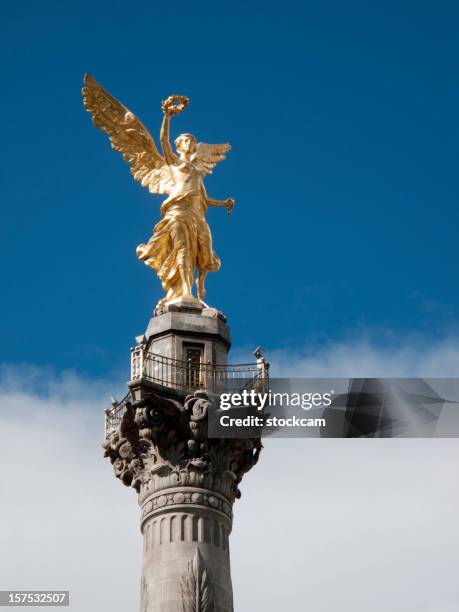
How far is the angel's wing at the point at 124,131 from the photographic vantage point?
48.9m

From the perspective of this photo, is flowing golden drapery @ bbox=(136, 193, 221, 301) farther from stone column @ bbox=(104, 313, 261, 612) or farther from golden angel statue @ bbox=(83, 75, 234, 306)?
stone column @ bbox=(104, 313, 261, 612)

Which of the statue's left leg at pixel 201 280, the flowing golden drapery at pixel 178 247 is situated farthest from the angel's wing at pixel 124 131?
the statue's left leg at pixel 201 280

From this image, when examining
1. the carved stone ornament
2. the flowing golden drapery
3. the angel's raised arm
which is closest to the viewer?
the carved stone ornament

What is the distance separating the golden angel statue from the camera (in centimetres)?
4716

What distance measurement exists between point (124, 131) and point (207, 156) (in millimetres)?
2574

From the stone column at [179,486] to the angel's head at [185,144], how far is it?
8995 mm

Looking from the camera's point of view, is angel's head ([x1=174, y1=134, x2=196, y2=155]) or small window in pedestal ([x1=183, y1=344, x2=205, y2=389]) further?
angel's head ([x1=174, y1=134, x2=196, y2=155])

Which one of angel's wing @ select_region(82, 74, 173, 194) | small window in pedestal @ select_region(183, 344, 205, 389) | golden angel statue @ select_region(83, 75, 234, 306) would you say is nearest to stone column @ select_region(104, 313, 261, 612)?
small window in pedestal @ select_region(183, 344, 205, 389)

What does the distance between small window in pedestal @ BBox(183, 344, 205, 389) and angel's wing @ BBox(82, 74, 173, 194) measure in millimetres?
6320

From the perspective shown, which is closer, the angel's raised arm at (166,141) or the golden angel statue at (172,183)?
the golden angel statue at (172,183)

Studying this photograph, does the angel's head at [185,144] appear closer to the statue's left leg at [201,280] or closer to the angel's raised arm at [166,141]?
the angel's raised arm at [166,141]

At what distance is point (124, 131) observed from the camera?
49.3 m

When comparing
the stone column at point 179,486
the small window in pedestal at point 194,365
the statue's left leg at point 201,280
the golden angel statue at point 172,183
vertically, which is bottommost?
the stone column at point 179,486

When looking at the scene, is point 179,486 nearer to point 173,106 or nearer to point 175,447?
point 175,447
